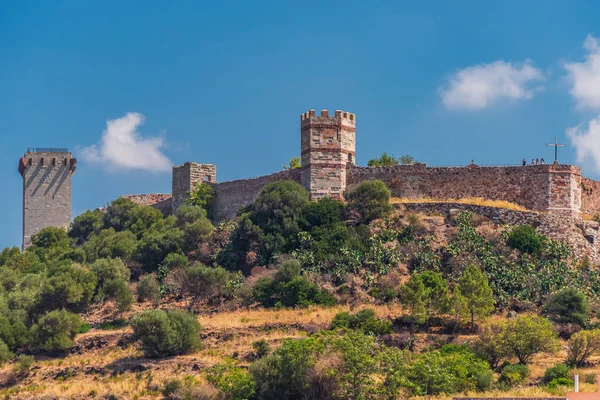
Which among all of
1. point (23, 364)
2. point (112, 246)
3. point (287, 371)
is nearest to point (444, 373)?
point (287, 371)

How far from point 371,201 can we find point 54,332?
14003 mm

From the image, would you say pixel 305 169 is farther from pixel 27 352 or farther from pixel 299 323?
pixel 27 352

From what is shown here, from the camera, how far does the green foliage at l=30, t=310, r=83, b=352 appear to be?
35438mm

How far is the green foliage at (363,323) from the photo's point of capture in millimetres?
33344

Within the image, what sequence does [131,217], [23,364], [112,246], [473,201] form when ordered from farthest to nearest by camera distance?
[131,217] < [112,246] < [473,201] < [23,364]

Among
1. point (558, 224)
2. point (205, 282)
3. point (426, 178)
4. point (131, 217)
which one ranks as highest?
point (426, 178)

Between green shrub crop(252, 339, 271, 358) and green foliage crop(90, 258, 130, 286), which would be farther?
green foliage crop(90, 258, 130, 286)

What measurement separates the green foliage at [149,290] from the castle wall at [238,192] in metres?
7.96

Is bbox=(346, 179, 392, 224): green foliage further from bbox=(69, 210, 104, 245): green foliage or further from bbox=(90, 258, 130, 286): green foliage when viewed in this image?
bbox=(69, 210, 104, 245): green foliage

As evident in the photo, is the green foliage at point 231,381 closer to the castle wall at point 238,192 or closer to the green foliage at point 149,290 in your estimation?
the green foliage at point 149,290

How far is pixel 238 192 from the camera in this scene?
47.3 meters

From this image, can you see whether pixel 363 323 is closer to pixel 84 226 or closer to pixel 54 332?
pixel 54 332

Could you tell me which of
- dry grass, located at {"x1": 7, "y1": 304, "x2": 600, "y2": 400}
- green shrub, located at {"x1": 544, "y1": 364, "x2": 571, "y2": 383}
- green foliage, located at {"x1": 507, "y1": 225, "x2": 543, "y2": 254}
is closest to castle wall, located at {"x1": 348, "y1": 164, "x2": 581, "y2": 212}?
green foliage, located at {"x1": 507, "y1": 225, "x2": 543, "y2": 254}

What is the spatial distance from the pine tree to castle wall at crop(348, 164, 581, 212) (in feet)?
23.6
